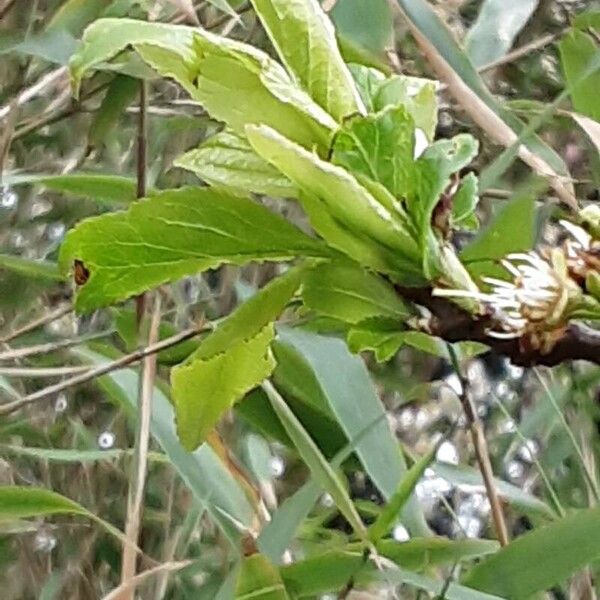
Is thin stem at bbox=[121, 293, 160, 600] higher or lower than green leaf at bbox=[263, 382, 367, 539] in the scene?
lower

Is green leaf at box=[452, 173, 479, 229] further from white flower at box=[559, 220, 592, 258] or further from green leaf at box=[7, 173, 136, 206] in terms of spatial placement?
green leaf at box=[7, 173, 136, 206]

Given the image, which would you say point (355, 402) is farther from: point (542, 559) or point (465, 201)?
point (465, 201)

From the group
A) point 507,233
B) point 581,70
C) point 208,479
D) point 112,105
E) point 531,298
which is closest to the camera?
point 531,298

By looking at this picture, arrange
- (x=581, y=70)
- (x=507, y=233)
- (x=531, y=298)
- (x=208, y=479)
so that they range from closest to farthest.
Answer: (x=531, y=298), (x=507, y=233), (x=581, y=70), (x=208, y=479)

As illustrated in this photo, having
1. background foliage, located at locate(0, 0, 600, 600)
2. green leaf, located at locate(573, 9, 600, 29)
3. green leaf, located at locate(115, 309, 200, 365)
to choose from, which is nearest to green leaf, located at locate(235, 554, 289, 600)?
background foliage, located at locate(0, 0, 600, 600)

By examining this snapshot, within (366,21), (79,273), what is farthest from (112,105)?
(79,273)

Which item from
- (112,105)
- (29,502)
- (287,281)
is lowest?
(29,502)

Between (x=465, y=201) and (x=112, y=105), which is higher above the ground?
(x=465, y=201)

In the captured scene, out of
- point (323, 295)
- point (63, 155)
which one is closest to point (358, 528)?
point (323, 295)
